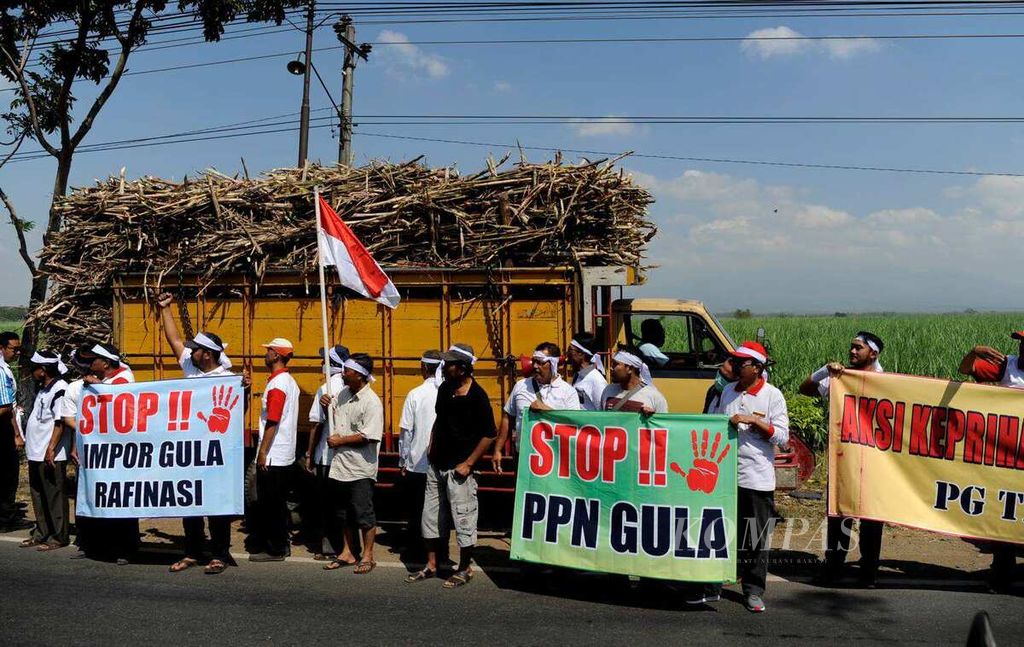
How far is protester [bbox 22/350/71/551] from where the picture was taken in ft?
25.2

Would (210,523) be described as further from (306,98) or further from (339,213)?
(306,98)

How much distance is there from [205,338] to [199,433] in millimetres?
798

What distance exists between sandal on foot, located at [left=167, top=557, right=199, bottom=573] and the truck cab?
13.6 feet

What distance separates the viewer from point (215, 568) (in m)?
6.84

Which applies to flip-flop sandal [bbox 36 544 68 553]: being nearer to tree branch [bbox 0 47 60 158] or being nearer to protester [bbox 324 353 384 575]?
protester [bbox 324 353 384 575]

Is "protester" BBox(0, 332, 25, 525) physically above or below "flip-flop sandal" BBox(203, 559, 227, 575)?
above

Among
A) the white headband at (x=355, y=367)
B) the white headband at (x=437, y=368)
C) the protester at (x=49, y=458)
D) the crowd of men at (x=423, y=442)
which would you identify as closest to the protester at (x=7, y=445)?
the crowd of men at (x=423, y=442)

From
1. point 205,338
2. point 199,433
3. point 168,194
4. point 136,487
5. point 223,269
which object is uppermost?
point 168,194

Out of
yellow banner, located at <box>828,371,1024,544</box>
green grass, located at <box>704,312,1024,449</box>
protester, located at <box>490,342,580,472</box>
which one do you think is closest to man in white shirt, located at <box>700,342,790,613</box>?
yellow banner, located at <box>828,371,1024,544</box>

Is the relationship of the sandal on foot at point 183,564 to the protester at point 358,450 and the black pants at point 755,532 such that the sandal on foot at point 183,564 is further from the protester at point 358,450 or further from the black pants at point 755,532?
the black pants at point 755,532

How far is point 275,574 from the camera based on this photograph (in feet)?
22.4

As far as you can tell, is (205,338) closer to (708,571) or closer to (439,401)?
(439,401)

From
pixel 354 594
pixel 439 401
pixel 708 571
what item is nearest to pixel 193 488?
pixel 354 594

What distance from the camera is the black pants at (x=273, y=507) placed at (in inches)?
283
